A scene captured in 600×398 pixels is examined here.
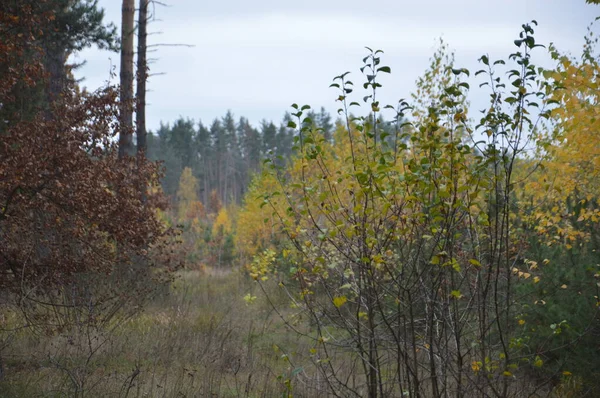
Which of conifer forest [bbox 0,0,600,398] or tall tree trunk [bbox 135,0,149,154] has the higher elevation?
tall tree trunk [bbox 135,0,149,154]

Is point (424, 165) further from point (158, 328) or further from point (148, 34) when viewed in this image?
point (148, 34)

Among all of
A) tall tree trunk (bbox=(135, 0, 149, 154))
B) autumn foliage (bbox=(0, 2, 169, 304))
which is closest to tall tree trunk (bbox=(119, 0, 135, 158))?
Result: tall tree trunk (bbox=(135, 0, 149, 154))

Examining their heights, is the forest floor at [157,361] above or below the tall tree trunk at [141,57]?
below

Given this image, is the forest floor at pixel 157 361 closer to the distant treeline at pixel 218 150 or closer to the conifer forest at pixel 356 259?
the conifer forest at pixel 356 259

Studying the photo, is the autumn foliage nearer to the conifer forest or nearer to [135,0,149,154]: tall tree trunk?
the conifer forest

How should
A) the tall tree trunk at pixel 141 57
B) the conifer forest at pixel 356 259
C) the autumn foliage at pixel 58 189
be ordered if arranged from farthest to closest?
the tall tree trunk at pixel 141 57
the autumn foliage at pixel 58 189
the conifer forest at pixel 356 259

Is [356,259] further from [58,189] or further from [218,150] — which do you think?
[218,150]

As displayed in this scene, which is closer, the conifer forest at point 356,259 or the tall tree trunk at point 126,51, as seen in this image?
the conifer forest at point 356,259

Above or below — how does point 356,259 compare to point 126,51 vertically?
below

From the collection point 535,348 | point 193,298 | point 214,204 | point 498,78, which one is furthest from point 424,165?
point 214,204

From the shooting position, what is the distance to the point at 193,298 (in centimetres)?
1182

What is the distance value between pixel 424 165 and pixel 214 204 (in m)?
57.4

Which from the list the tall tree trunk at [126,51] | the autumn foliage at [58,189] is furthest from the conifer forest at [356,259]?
the tall tree trunk at [126,51]

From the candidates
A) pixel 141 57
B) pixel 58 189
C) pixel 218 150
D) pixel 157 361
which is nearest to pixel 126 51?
pixel 141 57
